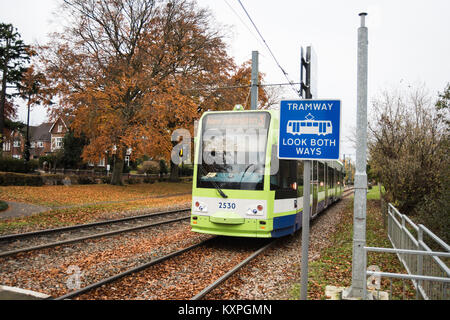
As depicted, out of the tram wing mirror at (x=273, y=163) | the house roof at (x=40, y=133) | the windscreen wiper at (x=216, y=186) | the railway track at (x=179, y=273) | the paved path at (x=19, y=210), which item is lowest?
the railway track at (x=179, y=273)

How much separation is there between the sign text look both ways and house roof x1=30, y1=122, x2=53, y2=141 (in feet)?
286

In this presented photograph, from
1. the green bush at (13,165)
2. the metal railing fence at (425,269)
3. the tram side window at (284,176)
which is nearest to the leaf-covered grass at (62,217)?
the tram side window at (284,176)

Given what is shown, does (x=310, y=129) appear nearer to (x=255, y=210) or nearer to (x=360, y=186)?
(x=360, y=186)

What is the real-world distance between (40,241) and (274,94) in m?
42.6

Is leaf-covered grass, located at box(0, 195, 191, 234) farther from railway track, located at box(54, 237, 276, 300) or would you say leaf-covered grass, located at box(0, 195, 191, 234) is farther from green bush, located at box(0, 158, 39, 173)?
green bush, located at box(0, 158, 39, 173)

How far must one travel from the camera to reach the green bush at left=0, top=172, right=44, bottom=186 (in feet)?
75.8

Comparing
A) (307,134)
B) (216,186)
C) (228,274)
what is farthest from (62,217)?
(307,134)

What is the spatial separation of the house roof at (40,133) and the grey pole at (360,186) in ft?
284

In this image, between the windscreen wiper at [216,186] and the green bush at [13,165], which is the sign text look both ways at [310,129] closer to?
the windscreen wiper at [216,186]

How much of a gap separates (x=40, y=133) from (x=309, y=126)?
93426 millimetres

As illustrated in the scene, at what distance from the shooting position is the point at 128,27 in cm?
2670

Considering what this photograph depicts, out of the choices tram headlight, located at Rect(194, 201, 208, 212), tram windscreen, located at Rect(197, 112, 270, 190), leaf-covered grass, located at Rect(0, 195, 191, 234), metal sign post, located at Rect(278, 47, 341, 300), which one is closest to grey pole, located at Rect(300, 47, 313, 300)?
metal sign post, located at Rect(278, 47, 341, 300)

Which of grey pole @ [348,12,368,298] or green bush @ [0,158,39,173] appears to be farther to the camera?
green bush @ [0,158,39,173]

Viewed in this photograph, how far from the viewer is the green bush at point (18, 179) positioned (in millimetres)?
23094
